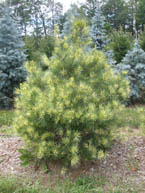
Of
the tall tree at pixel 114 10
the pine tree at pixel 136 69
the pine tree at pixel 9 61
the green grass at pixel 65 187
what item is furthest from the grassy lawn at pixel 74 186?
the tall tree at pixel 114 10

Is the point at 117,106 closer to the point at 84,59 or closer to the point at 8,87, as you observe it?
the point at 84,59

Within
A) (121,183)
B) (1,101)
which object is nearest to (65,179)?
(121,183)

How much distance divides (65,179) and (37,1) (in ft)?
97.1

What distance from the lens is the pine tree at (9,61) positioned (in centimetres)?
737

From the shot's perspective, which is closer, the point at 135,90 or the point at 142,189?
the point at 142,189

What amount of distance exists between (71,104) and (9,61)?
562 cm

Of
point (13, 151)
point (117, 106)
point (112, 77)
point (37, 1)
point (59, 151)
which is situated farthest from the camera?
point (37, 1)

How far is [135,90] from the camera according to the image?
301 inches

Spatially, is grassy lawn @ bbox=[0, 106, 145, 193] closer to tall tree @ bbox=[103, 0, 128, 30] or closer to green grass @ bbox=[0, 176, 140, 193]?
green grass @ bbox=[0, 176, 140, 193]

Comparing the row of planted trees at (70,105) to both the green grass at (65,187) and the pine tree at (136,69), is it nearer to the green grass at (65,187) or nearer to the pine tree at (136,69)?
the green grass at (65,187)

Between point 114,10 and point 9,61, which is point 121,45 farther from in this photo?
point 114,10

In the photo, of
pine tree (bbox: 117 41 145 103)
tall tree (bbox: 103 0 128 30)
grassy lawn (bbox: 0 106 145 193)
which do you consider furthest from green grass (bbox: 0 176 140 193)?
tall tree (bbox: 103 0 128 30)

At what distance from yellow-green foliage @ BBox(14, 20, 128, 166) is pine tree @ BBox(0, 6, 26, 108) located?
183 inches

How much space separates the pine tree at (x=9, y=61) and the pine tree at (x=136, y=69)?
362 centimetres
